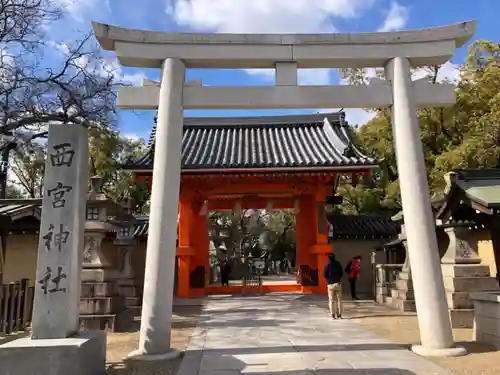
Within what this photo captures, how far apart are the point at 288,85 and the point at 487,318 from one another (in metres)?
4.93

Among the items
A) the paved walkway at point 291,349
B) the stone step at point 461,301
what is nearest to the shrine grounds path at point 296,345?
the paved walkway at point 291,349

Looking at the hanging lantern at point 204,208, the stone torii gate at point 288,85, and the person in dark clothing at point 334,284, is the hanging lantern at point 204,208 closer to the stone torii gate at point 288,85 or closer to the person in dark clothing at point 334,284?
the person in dark clothing at point 334,284

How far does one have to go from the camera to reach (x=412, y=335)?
8.12 meters

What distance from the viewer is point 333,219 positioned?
62.1ft

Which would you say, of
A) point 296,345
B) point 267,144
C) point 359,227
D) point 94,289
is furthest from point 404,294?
point 267,144

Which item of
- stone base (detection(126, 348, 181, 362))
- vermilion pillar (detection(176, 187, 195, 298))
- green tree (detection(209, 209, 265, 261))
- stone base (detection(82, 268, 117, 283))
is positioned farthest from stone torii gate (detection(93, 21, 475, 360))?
green tree (detection(209, 209, 265, 261))

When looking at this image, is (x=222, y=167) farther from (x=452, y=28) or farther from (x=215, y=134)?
(x=452, y=28)

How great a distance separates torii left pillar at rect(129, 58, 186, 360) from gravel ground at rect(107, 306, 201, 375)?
224 mm

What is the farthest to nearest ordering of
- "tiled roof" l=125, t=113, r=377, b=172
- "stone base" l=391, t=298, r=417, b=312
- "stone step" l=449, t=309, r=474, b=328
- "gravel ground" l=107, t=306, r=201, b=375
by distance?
1. "tiled roof" l=125, t=113, r=377, b=172
2. "stone base" l=391, t=298, r=417, b=312
3. "stone step" l=449, t=309, r=474, b=328
4. "gravel ground" l=107, t=306, r=201, b=375

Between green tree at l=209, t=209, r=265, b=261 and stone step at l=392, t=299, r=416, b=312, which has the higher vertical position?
green tree at l=209, t=209, r=265, b=261

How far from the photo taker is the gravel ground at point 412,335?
5.81m

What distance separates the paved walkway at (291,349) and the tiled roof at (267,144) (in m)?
4.95

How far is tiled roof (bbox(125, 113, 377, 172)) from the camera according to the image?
14305 millimetres

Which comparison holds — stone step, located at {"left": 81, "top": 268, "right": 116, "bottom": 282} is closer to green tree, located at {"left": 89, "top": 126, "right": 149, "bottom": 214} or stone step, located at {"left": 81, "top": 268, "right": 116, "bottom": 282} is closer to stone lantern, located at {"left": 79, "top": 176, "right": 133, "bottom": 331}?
stone lantern, located at {"left": 79, "top": 176, "right": 133, "bottom": 331}
